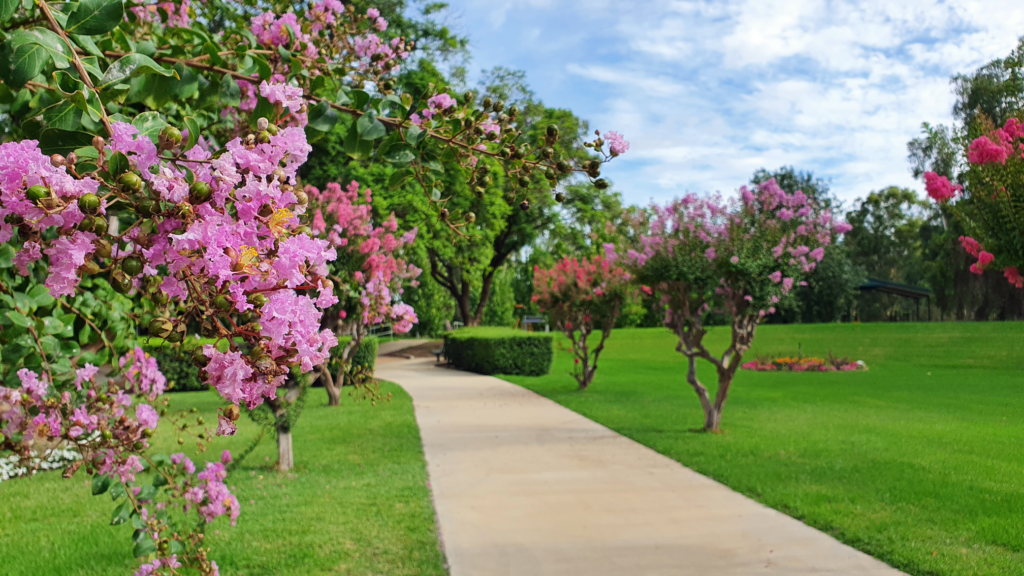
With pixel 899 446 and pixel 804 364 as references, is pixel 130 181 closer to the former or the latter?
pixel 899 446

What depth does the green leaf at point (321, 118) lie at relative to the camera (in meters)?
1.83

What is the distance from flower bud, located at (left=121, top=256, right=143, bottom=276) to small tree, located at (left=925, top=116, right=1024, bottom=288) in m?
2.79

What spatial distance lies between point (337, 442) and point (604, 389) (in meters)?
6.70

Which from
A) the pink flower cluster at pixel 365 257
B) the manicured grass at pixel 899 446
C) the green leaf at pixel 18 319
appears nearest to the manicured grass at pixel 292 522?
the pink flower cluster at pixel 365 257

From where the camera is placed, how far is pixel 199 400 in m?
13.0

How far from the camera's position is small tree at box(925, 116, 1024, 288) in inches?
101

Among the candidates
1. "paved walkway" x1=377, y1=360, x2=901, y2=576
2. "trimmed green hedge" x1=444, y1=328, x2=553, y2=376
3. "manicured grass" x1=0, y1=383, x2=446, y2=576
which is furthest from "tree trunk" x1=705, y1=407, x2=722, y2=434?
"trimmed green hedge" x1=444, y1=328, x2=553, y2=376

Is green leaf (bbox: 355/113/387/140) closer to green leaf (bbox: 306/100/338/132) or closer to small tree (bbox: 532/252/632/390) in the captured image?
green leaf (bbox: 306/100/338/132)

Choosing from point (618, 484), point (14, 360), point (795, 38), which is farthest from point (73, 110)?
point (618, 484)

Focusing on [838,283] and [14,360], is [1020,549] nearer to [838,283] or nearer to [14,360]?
[14,360]

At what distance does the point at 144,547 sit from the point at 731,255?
6893mm

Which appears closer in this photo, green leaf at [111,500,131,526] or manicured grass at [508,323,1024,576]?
green leaf at [111,500,131,526]

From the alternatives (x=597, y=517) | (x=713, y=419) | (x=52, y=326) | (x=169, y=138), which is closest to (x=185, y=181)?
(x=169, y=138)

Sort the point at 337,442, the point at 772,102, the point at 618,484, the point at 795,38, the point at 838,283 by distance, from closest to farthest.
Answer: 1. the point at 795,38
2. the point at 772,102
3. the point at 618,484
4. the point at 337,442
5. the point at 838,283
